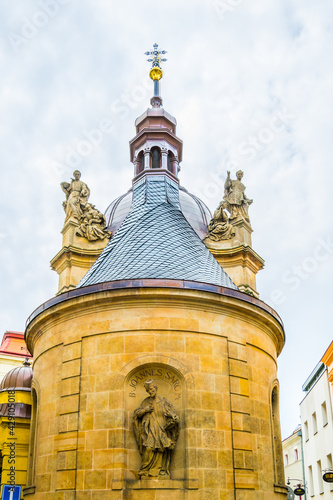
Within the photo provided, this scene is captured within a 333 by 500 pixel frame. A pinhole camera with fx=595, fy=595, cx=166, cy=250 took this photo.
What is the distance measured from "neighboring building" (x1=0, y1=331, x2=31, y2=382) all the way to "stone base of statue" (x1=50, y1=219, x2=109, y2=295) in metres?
11.3

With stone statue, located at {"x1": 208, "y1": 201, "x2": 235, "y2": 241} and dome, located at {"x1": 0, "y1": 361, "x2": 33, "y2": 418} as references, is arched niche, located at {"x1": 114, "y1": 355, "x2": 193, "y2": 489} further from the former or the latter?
stone statue, located at {"x1": 208, "y1": 201, "x2": 235, "y2": 241}

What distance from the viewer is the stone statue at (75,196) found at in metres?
27.0

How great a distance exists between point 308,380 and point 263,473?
73.4ft

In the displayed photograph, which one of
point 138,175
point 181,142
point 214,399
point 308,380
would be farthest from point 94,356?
point 308,380

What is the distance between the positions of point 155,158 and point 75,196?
455cm

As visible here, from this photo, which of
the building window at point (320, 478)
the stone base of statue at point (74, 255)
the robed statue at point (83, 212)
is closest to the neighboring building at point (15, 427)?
the stone base of statue at point (74, 255)

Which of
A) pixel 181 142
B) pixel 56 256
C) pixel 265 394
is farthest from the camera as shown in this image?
pixel 181 142

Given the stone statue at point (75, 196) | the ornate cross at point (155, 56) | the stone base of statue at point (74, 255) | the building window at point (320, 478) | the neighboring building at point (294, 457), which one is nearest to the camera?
the stone base of statue at point (74, 255)

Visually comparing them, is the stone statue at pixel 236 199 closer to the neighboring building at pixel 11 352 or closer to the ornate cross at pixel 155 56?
the ornate cross at pixel 155 56

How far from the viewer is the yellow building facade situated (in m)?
13.4

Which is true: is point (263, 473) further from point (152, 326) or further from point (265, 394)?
point (152, 326)

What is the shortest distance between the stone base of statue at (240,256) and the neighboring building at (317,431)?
304 inches

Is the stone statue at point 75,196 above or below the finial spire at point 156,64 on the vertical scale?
below

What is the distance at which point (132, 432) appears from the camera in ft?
44.7
